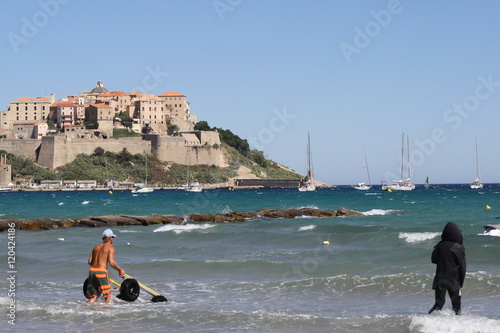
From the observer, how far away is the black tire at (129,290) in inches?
462

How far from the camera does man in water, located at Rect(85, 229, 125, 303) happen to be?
1110 cm

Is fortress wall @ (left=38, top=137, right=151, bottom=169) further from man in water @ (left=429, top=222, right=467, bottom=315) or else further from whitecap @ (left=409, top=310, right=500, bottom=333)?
man in water @ (left=429, top=222, right=467, bottom=315)

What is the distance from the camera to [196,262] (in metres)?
17.3

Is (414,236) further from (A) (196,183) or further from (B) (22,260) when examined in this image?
(A) (196,183)

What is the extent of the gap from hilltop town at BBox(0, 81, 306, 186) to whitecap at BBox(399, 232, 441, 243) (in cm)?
8041

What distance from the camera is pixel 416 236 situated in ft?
73.9

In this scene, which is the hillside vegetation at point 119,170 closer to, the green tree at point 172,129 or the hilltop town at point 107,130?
the hilltop town at point 107,130

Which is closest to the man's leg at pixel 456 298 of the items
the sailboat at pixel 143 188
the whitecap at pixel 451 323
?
the whitecap at pixel 451 323

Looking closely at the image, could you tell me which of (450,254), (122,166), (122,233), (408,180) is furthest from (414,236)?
(122,166)

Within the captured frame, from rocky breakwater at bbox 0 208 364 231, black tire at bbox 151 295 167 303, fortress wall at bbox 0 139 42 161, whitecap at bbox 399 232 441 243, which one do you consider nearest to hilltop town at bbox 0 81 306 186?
fortress wall at bbox 0 139 42 161

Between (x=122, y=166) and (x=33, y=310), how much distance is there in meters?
94.5

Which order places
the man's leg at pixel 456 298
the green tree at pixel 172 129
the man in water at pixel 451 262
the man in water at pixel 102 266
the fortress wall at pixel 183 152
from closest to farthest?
1. the man in water at pixel 451 262
2. the man's leg at pixel 456 298
3. the man in water at pixel 102 266
4. the fortress wall at pixel 183 152
5. the green tree at pixel 172 129

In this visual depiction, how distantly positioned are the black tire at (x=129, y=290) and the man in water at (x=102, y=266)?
235 mm

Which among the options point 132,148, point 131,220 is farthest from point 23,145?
point 131,220
